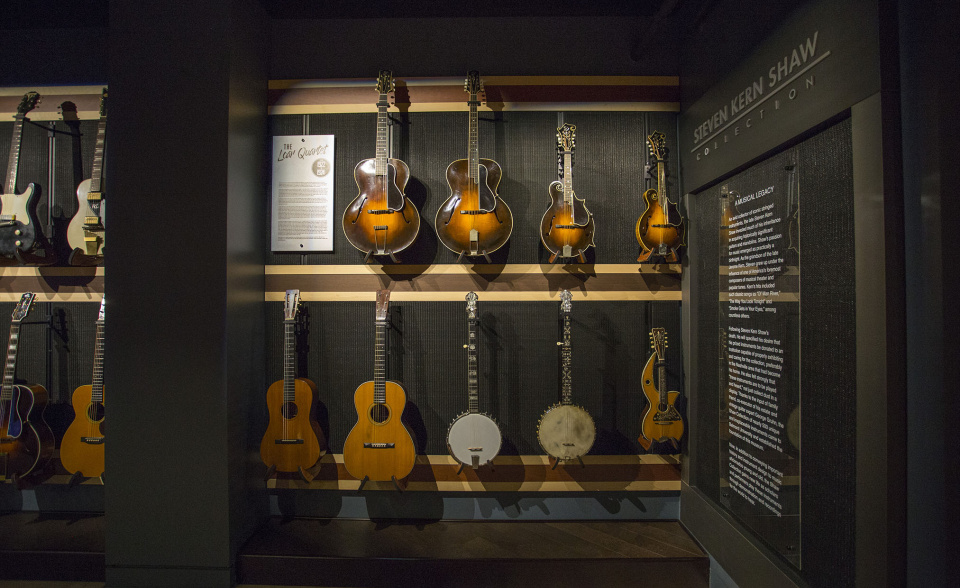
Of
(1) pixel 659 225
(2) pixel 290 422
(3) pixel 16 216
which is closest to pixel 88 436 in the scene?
(2) pixel 290 422

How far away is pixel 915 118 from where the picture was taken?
1.28 metres

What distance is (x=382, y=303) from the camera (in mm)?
2520

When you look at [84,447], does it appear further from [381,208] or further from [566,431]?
[566,431]

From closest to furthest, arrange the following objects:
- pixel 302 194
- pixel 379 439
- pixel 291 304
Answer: pixel 379 439 < pixel 291 304 < pixel 302 194

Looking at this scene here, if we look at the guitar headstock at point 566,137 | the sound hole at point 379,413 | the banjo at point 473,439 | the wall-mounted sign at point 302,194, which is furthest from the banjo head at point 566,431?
the wall-mounted sign at point 302,194

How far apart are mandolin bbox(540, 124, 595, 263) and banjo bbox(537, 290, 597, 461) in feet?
1.08

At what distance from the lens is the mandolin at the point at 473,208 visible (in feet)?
8.17

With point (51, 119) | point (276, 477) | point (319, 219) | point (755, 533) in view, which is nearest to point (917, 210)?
point (755, 533)

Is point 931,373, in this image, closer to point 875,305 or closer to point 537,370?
point 875,305

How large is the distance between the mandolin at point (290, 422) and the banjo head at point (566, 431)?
4.35 ft

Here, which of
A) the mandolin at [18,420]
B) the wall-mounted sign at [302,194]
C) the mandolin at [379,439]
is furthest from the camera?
the wall-mounted sign at [302,194]

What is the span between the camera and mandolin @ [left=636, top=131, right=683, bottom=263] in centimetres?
253

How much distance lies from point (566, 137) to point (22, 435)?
3.73m

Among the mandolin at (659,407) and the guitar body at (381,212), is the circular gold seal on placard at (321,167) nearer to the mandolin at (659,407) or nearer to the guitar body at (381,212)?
the guitar body at (381,212)
